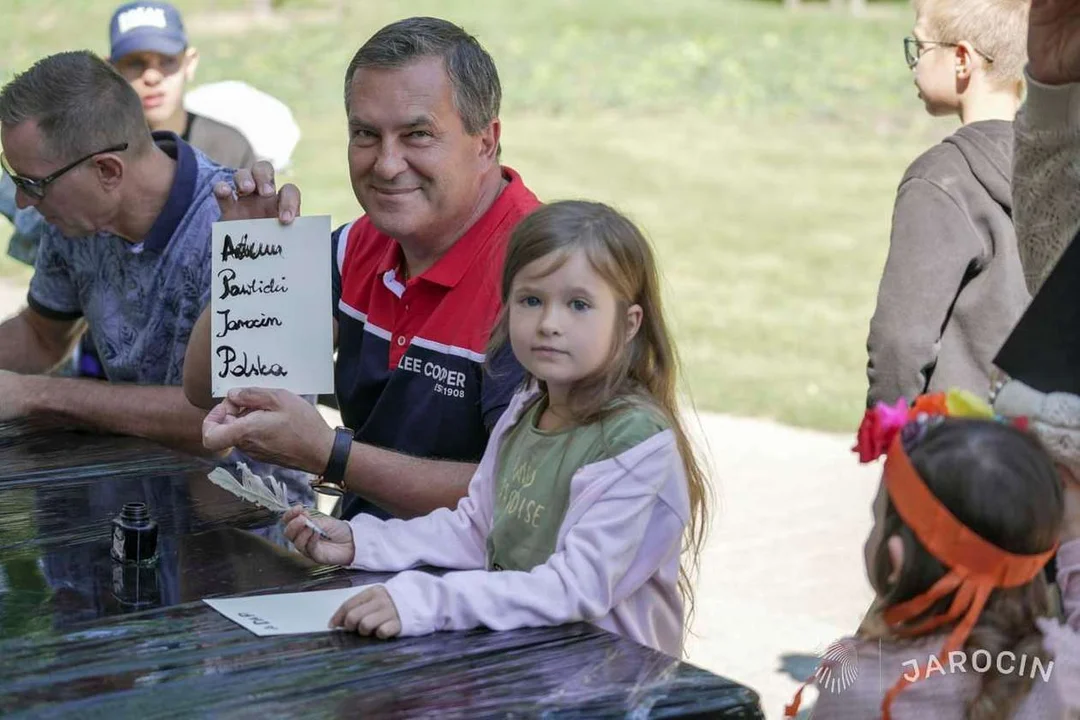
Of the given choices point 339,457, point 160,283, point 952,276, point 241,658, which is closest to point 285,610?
point 241,658

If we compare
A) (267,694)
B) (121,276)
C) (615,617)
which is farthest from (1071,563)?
(121,276)

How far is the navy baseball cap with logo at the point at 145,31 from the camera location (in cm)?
555

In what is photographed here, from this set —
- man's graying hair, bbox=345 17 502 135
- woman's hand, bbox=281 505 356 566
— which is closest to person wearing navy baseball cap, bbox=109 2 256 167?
man's graying hair, bbox=345 17 502 135

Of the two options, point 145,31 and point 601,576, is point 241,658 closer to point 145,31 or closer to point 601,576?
point 601,576

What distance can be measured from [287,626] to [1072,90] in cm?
145

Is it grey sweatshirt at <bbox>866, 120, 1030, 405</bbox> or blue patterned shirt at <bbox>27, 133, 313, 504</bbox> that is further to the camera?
blue patterned shirt at <bbox>27, 133, 313, 504</bbox>

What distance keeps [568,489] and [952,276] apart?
150cm

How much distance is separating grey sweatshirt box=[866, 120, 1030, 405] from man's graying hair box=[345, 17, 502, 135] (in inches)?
42.7

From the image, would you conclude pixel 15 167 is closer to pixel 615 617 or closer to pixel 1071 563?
pixel 615 617

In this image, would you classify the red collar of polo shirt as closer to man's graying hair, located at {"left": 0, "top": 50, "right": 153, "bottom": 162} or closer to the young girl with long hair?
the young girl with long hair

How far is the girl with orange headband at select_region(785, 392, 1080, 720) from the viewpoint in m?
1.96

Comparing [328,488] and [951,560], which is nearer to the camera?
[951,560]

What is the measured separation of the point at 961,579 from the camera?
1.98 m

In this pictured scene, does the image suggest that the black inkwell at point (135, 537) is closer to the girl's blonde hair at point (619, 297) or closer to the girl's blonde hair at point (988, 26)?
the girl's blonde hair at point (619, 297)
